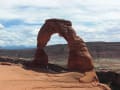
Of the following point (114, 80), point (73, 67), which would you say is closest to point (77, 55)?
point (73, 67)

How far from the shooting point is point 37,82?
23.2m

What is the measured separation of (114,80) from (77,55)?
9589 mm

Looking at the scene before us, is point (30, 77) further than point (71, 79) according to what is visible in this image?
No

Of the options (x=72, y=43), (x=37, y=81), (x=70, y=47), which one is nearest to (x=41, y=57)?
(x=70, y=47)

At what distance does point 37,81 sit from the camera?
2358 cm

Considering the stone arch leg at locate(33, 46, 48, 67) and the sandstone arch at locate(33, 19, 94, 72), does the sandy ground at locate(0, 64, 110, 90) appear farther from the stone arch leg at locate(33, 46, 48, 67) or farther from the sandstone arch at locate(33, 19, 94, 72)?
the stone arch leg at locate(33, 46, 48, 67)

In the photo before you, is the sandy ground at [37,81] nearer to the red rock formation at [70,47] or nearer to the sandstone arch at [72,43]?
the red rock formation at [70,47]

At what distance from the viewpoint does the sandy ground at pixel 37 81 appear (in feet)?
68.2

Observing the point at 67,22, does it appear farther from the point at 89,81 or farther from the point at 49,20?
the point at 89,81

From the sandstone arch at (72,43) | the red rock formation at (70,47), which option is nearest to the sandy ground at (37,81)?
the red rock formation at (70,47)

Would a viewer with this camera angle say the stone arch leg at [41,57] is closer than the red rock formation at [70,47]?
No

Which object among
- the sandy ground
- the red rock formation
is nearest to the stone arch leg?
the red rock formation

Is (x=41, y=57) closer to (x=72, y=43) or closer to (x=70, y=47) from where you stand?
(x=70, y=47)

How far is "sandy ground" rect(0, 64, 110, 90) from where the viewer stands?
20.8 m
